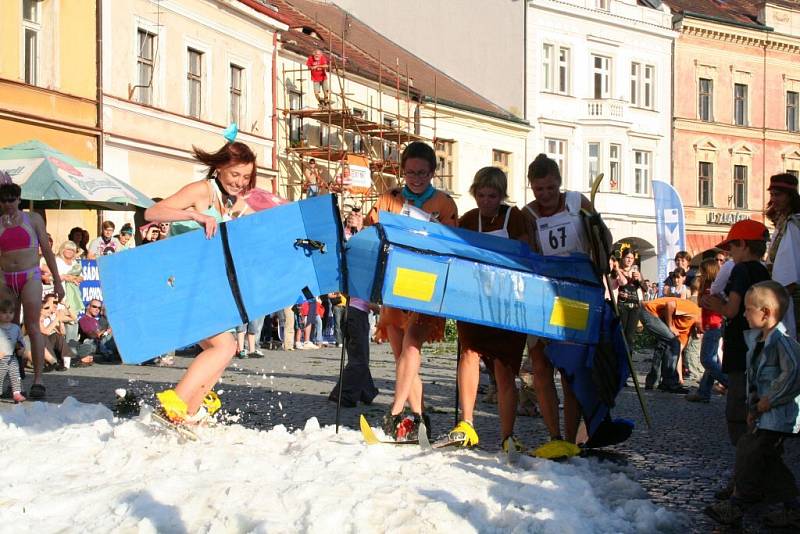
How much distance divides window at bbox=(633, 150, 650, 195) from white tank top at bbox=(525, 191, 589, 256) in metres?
43.8

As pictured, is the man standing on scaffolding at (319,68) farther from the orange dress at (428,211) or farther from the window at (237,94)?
the orange dress at (428,211)

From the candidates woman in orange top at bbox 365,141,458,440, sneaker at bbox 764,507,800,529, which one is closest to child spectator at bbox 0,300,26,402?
woman in orange top at bbox 365,141,458,440

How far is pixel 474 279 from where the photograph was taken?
270 inches

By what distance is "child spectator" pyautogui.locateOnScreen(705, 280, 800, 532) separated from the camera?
19.4ft

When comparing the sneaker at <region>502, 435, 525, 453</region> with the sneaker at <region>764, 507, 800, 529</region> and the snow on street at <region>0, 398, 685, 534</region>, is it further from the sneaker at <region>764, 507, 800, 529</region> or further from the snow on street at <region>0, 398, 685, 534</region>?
the sneaker at <region>764, 507, 800, 529</region>

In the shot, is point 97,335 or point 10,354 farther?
point 97,335

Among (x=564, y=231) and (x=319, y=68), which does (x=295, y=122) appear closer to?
(x=319, y=68)

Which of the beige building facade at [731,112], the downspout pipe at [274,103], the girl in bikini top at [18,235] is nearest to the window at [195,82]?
the downspout pipe at [274,103]

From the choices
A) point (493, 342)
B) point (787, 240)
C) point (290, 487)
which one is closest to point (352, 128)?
point (787, 240)

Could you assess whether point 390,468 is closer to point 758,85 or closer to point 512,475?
point 512,475

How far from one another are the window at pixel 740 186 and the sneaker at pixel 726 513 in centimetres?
4980

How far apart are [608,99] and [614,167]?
9.64 ft

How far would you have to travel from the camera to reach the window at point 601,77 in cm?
4959

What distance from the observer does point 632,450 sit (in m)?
8.13
